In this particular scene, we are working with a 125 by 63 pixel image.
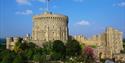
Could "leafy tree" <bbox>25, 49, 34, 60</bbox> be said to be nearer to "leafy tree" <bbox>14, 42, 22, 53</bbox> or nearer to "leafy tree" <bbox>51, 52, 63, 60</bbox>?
"leafy tree" <bbox>51, 52, 63, 60</bbox>

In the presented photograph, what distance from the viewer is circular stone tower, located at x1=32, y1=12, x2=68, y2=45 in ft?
181

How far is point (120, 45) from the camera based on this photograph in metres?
52.0

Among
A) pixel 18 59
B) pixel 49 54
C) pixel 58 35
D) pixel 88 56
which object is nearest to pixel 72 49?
pixel 49 54

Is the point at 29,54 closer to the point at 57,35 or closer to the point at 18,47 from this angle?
the point at 18,47

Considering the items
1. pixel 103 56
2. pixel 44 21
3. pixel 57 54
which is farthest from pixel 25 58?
pixel 44 21

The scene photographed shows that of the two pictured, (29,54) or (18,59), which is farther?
(29,54)

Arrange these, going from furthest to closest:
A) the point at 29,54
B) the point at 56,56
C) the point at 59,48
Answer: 1. the point at 59,48
2. the point at 29,54
3. the point at 56,56

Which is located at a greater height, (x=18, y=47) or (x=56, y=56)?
(x=18, y=47)

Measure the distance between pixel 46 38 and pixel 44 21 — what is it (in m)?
2.68

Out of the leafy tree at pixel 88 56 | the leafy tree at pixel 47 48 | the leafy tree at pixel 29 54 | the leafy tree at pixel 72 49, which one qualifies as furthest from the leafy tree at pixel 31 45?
the leafy tree at pixel 88 56

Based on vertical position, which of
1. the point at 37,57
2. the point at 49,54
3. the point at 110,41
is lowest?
the point at 37,57

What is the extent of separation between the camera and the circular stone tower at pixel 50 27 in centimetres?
5531

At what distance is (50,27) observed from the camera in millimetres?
55344

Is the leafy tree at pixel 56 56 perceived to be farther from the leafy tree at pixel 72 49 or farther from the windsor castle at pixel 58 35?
the windsor castle at pixel 58 35
